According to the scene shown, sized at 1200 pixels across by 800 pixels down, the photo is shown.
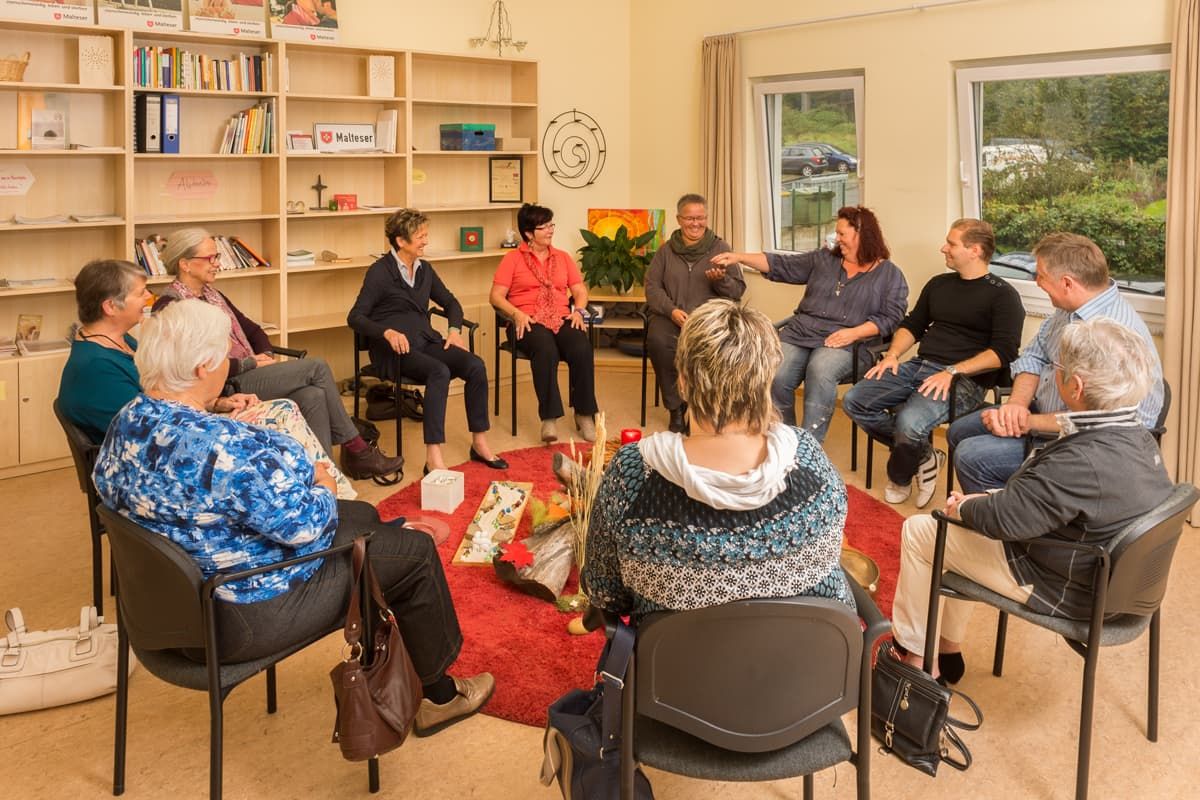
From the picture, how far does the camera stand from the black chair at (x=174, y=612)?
2463mm

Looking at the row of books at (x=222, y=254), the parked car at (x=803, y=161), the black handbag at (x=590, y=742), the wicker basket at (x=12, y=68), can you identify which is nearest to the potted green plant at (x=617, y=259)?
the parked car at (x=803, y=161)

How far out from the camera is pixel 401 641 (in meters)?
2.68

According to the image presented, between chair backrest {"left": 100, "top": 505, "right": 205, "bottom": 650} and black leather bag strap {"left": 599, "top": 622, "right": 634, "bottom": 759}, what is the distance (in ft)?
3.01

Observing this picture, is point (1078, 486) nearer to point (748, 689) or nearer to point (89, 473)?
point (748, 689)

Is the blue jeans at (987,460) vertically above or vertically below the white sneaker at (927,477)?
above

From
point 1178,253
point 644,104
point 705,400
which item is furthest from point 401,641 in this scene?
point 644,104

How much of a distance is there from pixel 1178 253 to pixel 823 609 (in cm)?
366

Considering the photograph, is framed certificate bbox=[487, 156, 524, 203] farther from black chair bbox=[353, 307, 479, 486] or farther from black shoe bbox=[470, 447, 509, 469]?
black shoe bbox=[470, 447, 509, 469]

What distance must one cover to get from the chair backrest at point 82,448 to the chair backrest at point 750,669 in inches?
87.8

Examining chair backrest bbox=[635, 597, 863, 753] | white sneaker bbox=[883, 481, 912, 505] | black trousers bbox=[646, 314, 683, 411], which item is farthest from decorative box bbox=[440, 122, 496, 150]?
chair backrest bbox=[635, 597, 863, 753]

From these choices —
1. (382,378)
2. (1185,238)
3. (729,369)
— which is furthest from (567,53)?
(729,369)

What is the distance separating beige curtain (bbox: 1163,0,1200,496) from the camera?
4898mm

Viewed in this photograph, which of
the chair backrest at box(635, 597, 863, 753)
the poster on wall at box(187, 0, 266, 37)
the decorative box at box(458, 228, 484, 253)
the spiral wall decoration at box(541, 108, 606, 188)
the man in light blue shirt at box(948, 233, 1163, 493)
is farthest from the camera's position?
the spiral wall decoration at box(541, 108, 606, 188)

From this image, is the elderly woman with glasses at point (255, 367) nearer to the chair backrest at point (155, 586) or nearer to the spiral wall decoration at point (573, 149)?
the chair backrest at point (155, 586)
